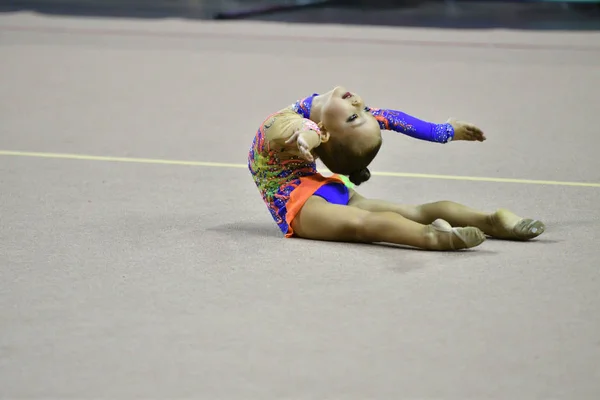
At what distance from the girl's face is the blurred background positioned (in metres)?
4.02

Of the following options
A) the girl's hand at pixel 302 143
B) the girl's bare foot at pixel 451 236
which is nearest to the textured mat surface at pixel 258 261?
the girl's bare foot at pixel 451 236

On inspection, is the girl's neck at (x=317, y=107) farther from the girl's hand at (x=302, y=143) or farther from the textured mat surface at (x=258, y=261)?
the textured mat surface at (x=258, y=261)

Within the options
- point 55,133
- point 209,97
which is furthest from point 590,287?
point 209,97

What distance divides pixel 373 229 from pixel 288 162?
0.27 m

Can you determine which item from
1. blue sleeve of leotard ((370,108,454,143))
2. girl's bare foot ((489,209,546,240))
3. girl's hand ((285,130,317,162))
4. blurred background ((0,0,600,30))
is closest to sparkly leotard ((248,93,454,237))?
blue sleeve of leotard ((370,108,454,143))

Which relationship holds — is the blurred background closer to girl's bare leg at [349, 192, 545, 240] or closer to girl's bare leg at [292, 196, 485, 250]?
girl's bare leg at [349, 192, 545, 240]

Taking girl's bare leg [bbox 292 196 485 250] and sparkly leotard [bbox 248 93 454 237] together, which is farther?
sparkly leotard [bbox 248 93 454 237]

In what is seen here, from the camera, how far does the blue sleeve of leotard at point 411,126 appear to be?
7.75 ft

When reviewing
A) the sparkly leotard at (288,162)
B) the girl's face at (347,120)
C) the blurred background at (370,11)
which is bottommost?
the blurred background at (370,11)

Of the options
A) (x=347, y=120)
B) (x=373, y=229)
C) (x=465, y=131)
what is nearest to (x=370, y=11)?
(x=465, y=131)

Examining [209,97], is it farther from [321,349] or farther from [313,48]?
[321,349]

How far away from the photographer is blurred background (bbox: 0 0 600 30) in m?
6.30

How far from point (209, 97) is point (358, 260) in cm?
223

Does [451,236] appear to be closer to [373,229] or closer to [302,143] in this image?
[373,229]
